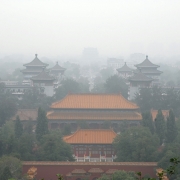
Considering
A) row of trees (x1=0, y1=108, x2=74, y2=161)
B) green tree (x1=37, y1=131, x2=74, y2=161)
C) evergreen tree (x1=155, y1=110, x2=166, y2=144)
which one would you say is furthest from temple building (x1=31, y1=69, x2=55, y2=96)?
green tree (x1=37, y1=131, x2=74, y2=161)

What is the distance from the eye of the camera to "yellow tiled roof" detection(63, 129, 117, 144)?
22.6 m

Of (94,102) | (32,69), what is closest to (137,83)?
(94,102)

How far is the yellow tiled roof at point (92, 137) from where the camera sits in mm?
22562

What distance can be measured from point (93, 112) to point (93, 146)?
5.82 metres

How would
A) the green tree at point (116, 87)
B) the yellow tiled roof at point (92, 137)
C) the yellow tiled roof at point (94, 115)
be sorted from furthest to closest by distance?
the green tree at point (116, 87) → the yellow tiled roof at point (94, 115) → the yellow tiled roof at point (92, 137)

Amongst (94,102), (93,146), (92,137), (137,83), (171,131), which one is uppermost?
(137,83)

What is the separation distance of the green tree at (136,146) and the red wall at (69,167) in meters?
0.66

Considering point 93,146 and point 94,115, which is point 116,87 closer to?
point 94,115

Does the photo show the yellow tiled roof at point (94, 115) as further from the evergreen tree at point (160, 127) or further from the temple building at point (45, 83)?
the temple building at point (45, 83)

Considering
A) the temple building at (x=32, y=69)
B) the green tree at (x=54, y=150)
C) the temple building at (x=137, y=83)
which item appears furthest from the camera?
the temple building at (x=32, y=69)

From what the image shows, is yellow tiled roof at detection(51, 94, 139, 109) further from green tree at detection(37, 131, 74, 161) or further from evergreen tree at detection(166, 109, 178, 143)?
green tree at detection(37, 131, 74, 161)

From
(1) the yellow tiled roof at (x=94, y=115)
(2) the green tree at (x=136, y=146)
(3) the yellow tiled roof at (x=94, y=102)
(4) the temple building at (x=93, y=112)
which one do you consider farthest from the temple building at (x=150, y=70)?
(2) the green tree at (x=136, y=146)

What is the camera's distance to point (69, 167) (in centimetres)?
1916

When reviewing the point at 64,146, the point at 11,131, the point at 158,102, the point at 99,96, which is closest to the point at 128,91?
the point at 158,102
